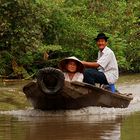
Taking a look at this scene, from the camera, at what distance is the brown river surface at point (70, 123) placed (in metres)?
7.68

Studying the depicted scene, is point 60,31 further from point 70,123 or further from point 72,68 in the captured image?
point 70,123

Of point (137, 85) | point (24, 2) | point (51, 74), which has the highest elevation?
point (24, 2)

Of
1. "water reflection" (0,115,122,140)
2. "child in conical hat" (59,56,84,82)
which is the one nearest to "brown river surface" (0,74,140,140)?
"water reflection" (0,115,122,140)

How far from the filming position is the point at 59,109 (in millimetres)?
10805

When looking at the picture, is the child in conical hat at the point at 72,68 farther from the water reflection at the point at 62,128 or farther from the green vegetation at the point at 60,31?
the green vegetation at the point at 60,31

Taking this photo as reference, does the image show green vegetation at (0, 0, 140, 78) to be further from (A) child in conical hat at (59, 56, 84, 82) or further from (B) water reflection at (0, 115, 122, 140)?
(B) water reflection at (0, 115, 122, 140)

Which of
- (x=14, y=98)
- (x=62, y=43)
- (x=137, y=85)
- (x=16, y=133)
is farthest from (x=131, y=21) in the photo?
(x=16, y=133)

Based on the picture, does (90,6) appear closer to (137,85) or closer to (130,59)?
(130,59)

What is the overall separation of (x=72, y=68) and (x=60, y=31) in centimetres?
1162

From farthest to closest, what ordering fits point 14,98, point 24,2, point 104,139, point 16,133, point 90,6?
point 90,6
point 24,2
point 14,98
point 16,133
point 104,139

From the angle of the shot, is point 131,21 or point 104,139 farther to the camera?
point 131,21

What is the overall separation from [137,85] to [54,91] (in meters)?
8.61

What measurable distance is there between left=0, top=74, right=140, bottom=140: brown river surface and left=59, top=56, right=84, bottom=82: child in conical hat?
0.67m

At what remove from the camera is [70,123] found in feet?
30.5
